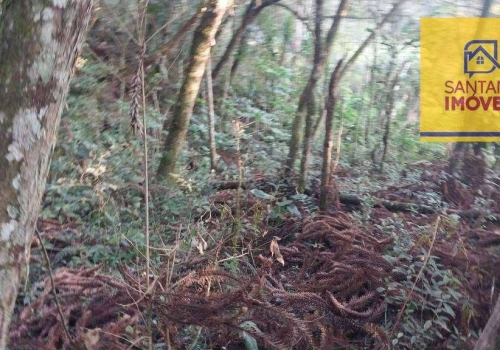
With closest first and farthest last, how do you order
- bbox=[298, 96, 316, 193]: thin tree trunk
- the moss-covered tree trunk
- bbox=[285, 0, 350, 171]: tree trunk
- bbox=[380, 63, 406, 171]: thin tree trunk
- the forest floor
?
the forest floor, bbox=[285, 0, 350, 171]: tree trunk, bbox=[298, 96, 316, 193]: thin tree trunk, the moss-covered tree trunk, bbox=[380, 63, 406, 171]: thin tree trunk

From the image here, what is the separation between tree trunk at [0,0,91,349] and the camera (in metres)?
2.09

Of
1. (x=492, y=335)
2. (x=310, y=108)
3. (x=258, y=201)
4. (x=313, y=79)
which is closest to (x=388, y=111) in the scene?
(x=310, y=108)

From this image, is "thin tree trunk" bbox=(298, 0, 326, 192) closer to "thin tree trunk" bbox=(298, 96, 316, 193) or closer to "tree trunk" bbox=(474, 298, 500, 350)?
"thin tree trunk" bbox=(298, 96, 316, 193)

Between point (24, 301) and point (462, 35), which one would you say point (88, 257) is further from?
point (462, 35)

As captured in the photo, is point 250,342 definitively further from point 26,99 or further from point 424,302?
point 26,99

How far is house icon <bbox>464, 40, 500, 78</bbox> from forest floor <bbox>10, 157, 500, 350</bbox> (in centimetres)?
121

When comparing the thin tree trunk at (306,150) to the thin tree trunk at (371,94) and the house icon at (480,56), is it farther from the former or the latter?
the thin tree trunk at (371,94)

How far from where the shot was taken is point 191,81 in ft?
19.9

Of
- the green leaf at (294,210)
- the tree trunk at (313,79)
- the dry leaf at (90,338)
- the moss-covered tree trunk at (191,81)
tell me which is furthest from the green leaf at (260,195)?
the dry leaf at (90,338)

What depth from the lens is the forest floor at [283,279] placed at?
311cm

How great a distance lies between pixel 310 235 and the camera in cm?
474

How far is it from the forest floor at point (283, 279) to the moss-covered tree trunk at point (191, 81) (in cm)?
60

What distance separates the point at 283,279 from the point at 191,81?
2815 mm

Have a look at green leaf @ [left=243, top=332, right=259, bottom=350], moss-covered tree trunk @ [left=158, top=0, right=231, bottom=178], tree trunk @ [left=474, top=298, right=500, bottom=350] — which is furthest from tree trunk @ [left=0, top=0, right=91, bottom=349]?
moss-covered tree trunk @ [left=158, top=0, right=231, bottom=178]
